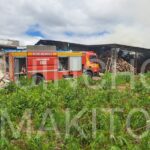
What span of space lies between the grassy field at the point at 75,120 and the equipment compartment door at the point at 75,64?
12444mm

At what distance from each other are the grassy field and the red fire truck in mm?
9792

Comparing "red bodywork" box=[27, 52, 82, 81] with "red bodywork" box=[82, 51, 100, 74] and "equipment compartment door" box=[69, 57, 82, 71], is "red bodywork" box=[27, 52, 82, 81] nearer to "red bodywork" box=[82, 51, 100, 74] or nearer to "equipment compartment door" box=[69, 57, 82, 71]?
"equipment compartment door" box=[69, 57, 82, 71]

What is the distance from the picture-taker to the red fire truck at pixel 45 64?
23.3 meters

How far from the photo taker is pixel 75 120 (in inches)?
398

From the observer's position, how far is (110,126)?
31.5ft

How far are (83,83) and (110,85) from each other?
1.68 metres

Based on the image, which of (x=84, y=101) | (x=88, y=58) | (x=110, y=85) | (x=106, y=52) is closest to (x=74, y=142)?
(x=84, y=101)

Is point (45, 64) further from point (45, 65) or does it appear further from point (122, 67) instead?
point (122, 67)

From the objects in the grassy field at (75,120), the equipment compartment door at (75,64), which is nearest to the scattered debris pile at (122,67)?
the equipment compartment door at (75,64)

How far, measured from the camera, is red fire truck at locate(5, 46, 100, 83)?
23328 mm

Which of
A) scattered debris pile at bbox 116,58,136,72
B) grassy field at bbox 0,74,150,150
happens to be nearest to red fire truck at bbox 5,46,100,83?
grassy field at bbox 0,74,150,150

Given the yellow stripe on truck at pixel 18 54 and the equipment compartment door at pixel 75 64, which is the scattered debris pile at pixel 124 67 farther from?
the yellow stripe on truck at pixel 18 54

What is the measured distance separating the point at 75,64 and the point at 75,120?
55.1 ft

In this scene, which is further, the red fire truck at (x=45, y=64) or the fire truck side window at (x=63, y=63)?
the fire truck side window at (x=63, y=63)
